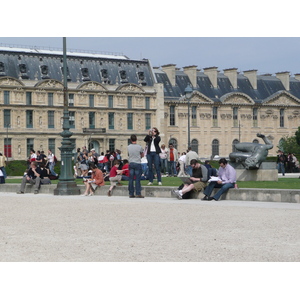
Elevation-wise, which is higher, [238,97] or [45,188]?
[238,97]

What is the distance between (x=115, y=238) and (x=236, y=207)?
6.35m

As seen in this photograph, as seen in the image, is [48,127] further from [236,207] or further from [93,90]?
[236,207]

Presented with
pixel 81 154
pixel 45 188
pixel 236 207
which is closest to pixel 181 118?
pixel 81 154

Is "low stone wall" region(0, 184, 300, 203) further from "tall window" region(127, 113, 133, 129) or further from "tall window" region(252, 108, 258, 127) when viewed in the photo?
"tall window" region(252, 108, 258, 127)

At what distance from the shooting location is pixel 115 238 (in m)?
11.3

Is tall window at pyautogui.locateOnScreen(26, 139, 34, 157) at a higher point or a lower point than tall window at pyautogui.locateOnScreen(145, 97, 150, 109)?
lower

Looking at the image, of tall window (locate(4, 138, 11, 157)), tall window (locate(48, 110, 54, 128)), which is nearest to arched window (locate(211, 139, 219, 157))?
tall window (locate(48, 110, 54, 128))

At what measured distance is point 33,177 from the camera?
84.7 feet

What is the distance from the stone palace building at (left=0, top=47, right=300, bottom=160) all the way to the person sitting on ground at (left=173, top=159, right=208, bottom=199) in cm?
6182

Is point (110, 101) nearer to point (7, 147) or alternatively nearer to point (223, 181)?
point (7, 147)

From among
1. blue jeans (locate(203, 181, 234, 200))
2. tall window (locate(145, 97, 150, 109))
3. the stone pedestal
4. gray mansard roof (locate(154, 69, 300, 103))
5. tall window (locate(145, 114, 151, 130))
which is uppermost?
gray mansard roof (locate(154, 69, 300, 103))

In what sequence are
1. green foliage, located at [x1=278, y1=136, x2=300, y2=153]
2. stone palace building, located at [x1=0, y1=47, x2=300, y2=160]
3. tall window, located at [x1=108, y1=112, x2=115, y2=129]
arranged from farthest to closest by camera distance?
1. green foliage, located at [x1=278, y1=136, x2=300, y2=153]
2. tall window, located at [x1=108, y1=112, x2=115, y2=129]
3. stone palace building, located at [x1=0, y1=47, x2=300, y2=160]

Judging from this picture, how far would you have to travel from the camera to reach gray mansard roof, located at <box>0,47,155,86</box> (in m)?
80.8

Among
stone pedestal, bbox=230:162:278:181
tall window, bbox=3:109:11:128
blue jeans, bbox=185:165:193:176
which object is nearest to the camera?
stone pedestal, bbox=230:162:278:181
